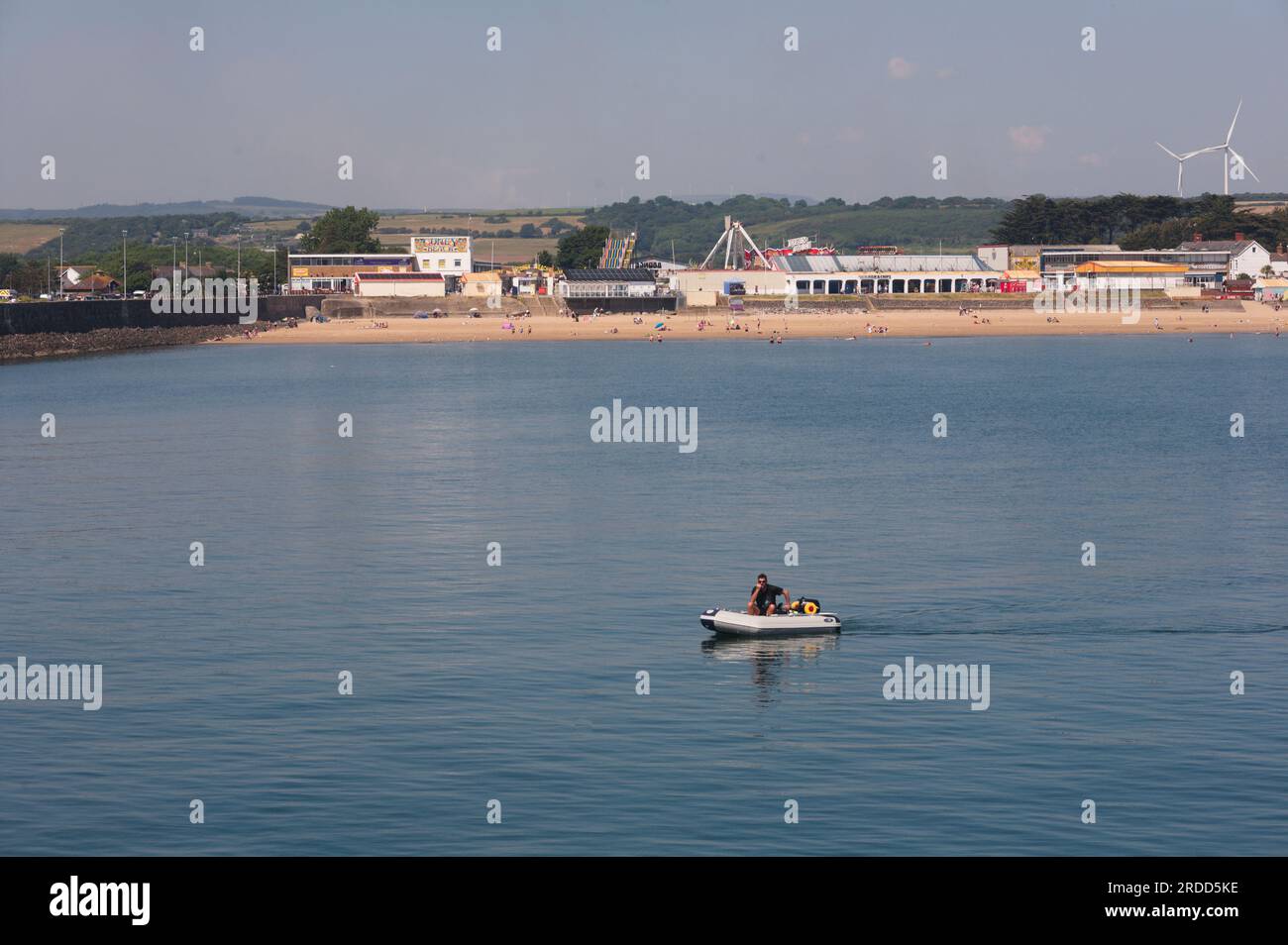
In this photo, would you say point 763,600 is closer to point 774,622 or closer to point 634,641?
point 774,622

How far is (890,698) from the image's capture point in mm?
34562

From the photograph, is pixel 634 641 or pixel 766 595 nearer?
pixel 634 641

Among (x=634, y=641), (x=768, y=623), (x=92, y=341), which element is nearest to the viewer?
(x=634, y=641)

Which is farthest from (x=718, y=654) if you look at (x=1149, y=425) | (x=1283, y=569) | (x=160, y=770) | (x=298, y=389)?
(x=298, y=389)

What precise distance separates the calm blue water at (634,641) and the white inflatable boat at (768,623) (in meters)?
0.58

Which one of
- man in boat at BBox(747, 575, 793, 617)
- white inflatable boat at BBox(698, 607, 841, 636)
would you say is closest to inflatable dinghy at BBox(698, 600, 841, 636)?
white inflatable boat at BBox(698, 607, 841, 636)

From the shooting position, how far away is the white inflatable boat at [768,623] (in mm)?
39500

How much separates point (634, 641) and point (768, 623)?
3.61 meters

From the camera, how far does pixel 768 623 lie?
39.8 m

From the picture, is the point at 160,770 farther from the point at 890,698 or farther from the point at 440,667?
the point at 890,698

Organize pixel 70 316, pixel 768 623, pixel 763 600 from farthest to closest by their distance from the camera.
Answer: pixel 70 316 < pixel 763 600 < pixel 768 623

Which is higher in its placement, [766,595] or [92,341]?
[92,341]
